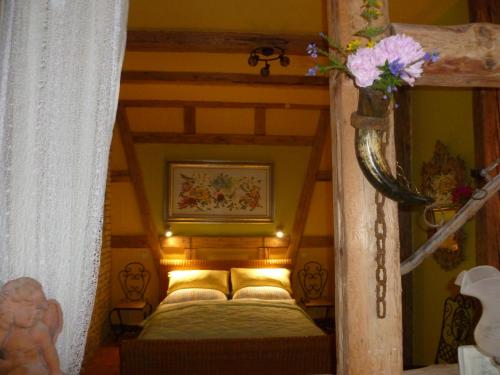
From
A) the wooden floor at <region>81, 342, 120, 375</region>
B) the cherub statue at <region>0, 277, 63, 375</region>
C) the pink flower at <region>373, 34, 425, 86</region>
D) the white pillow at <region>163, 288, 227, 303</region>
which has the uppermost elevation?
the pink flower at <region>373, 34, 425, 86</region>

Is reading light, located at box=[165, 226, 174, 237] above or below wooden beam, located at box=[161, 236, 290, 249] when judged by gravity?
above

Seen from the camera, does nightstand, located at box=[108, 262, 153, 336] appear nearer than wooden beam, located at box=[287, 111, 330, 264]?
No

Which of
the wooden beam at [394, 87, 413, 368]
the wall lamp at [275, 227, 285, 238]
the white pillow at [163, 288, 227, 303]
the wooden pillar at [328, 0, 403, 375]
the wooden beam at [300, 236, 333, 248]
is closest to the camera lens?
the wooden pillar at [328, 0, 403, 375]

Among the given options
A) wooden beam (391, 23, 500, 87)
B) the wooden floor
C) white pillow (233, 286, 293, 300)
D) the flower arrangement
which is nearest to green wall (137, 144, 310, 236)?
white pillow (233, 286, 293, 300)

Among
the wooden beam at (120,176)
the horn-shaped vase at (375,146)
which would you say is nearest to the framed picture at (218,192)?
the wooden beam at (120,176)

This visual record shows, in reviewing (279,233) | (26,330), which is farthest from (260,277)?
(26,330)

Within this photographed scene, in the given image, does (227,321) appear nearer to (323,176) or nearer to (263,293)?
(263,293)

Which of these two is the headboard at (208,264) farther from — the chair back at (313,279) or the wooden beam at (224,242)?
the chair back at (313,279)

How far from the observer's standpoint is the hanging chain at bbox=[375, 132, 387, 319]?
1573 mm

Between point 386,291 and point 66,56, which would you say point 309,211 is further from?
point 66,56

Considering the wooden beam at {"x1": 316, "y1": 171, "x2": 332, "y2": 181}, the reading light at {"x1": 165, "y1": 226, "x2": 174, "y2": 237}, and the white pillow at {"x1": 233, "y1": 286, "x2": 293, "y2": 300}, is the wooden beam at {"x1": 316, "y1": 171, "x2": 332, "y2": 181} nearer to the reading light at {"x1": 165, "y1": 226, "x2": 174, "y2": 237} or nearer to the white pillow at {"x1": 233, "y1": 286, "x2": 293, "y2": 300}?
the white pillow at {"x1": 233, "y1": 286, "x2": 293, "y2": 300}

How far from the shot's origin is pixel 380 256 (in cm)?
159

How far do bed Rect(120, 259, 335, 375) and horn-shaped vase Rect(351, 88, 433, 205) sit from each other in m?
2.08

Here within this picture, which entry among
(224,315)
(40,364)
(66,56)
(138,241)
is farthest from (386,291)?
(138,241)
